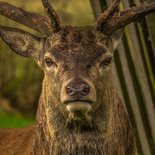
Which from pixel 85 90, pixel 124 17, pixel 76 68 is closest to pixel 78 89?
pixel 85 90

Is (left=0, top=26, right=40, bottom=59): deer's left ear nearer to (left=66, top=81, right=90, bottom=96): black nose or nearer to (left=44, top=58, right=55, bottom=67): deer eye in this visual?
(left=44, top=58, right=55, bottom=67): deer eye

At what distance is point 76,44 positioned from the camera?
28.6ft

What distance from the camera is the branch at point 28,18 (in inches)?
358

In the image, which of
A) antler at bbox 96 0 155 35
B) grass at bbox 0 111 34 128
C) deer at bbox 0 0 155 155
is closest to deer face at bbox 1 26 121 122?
deer at bbox 0 0 155 155

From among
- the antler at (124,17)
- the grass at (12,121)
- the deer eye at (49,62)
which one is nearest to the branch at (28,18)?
the deer eye at (49,62)

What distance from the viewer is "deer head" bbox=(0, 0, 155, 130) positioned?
27.3ft

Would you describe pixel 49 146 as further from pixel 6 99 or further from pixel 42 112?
pixel 6 99

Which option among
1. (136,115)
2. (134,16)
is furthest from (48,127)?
(136,115)

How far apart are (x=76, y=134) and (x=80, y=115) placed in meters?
0.33

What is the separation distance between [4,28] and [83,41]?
1.05 metres

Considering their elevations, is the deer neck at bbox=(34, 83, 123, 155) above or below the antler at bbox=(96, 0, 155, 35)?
below

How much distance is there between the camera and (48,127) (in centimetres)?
896

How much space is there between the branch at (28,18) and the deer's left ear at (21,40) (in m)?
0.19

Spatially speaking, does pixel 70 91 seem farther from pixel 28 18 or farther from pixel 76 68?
pixel 28 18
